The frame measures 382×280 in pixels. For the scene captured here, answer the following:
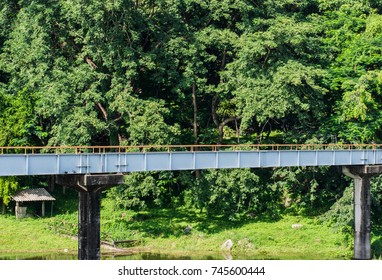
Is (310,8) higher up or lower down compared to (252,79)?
higher up

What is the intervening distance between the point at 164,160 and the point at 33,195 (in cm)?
→ 2110

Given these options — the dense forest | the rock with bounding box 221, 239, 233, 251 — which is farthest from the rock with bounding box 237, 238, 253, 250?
the dense forest

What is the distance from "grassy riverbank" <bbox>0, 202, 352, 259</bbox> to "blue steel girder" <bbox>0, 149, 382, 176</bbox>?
307 inches

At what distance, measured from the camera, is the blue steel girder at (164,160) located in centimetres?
4528

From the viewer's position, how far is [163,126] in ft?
213

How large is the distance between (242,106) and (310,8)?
52.6 feet

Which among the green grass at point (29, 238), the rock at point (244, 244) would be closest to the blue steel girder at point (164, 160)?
the rock at point (244, 244)

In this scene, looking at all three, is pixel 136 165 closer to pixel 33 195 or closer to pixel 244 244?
pixel 244 244

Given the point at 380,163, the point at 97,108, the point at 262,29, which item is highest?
the point at 262,29

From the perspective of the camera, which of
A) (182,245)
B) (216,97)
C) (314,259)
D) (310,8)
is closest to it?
(314,259)

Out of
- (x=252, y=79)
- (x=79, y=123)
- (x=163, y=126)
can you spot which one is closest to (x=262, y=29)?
(x=252, y=79)

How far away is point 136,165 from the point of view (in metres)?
49.9

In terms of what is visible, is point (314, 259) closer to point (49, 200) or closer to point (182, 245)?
point (182, 245)

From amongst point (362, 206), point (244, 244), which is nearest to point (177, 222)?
point (244, 244)
